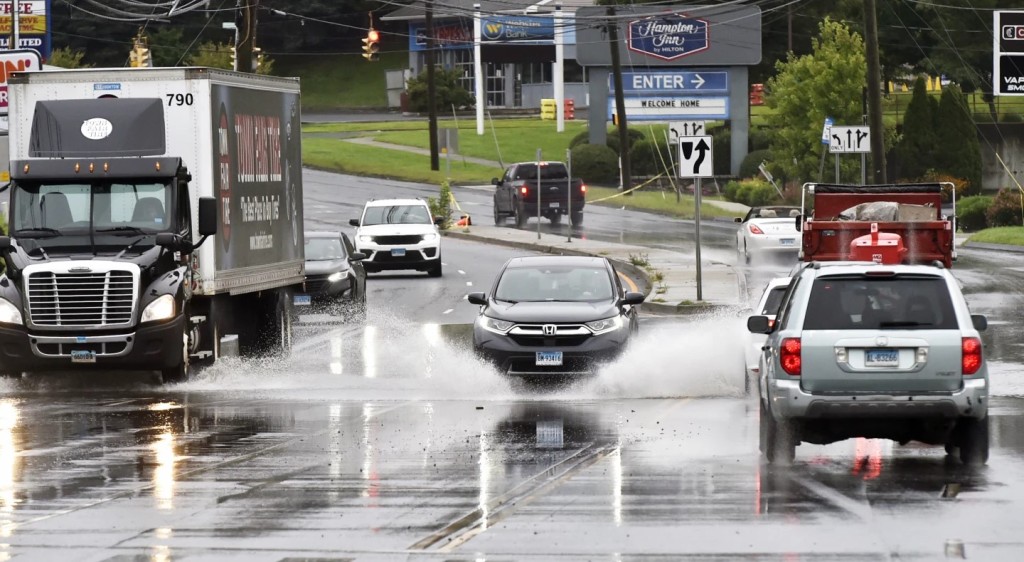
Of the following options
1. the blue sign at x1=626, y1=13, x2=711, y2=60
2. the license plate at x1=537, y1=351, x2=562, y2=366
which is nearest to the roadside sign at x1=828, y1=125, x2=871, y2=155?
the license plate at x1=537, y1=351, x2=562, y2=366

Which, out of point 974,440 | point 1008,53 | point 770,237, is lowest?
point 770,237

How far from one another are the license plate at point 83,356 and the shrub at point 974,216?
4162 centimetres

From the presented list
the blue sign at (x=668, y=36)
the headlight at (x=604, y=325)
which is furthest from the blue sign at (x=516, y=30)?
the headlight at (x=604, y=325)

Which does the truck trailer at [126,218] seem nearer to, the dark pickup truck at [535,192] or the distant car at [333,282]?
the distant car at [333,282]

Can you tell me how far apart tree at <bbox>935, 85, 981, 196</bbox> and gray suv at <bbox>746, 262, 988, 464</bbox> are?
2074 inches

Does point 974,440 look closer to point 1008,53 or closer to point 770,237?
point 770,237

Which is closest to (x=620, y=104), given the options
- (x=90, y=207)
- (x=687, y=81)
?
(x=687, y=81)

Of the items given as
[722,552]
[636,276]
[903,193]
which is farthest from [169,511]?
[636,276]

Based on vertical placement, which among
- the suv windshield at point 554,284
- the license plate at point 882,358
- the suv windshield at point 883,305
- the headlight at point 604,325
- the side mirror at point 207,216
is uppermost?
the side mirror at point 207,216

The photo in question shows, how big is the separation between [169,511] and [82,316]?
8871 mm

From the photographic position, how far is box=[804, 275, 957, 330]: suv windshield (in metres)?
13.1

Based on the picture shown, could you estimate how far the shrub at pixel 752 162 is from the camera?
7275 centimetres

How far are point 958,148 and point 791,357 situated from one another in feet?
177

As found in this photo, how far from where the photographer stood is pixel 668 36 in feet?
251
